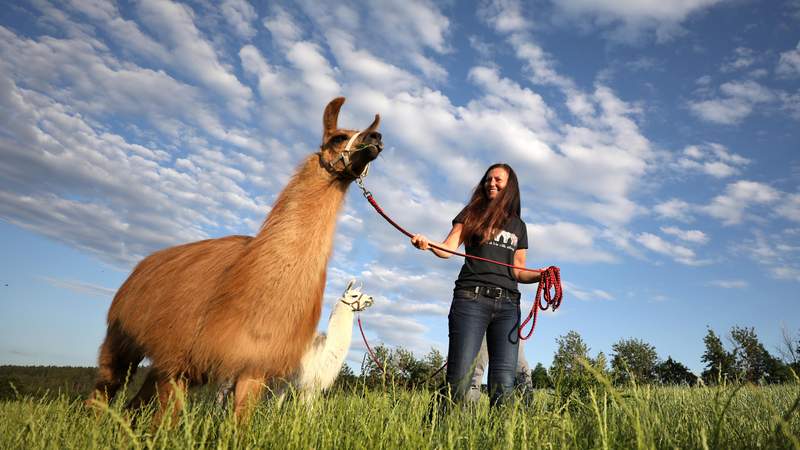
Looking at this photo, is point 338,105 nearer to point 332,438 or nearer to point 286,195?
point 286,195

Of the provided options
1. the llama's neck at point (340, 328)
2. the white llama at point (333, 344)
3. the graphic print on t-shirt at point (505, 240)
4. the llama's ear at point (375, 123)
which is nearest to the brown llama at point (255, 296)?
the llama's ear at point (375, 123)

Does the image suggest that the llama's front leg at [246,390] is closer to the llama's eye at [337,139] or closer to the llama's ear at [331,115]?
the llama's eye at [337,139]

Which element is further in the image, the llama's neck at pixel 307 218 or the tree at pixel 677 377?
the tree at pixel 677 377

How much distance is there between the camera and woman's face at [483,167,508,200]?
488 centimetres

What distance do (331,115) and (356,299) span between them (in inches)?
143

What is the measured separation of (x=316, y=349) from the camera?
7.32 meters

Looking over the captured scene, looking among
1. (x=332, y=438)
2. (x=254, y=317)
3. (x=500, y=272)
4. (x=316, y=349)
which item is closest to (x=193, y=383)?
(x=254, y=317)

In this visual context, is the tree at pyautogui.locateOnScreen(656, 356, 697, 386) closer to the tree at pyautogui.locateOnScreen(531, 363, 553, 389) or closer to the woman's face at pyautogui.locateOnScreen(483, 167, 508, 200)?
the tree at pyautogui.locateOnScreen(531, 363, 553, 389)

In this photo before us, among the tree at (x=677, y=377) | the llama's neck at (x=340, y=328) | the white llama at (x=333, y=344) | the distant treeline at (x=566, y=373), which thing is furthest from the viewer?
the llama's neck at (x=340, y=328)

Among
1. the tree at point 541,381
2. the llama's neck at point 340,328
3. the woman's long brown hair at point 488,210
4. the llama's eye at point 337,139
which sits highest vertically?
the llama's eye at point 337,139

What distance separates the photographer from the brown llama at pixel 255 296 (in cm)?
391

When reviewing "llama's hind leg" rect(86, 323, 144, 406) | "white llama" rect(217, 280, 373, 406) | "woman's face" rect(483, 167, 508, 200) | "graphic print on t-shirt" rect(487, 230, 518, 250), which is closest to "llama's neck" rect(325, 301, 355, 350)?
"white llama" rect(217, 280, 373, 406)

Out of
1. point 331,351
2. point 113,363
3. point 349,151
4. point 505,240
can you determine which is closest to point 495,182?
point 505,240

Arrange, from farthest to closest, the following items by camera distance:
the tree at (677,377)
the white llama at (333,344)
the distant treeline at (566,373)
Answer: the white llama at (333,344) < the tree at (677,377) < the distant treeline at (566,373)
